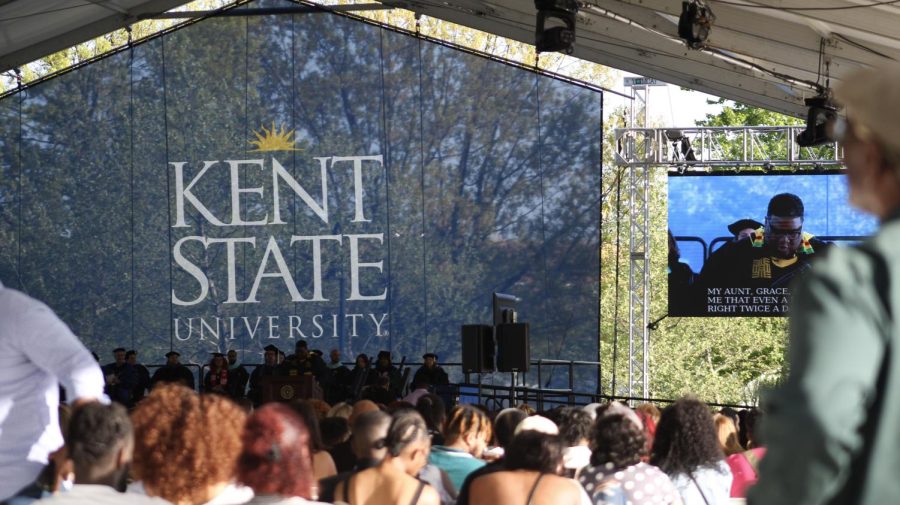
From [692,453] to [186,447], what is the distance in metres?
2.33

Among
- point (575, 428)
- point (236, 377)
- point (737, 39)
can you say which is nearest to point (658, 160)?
point (737, 39)

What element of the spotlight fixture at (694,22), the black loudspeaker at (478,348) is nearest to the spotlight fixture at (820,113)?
the spotlight fixture at (694,22)

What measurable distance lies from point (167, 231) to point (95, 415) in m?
17.4

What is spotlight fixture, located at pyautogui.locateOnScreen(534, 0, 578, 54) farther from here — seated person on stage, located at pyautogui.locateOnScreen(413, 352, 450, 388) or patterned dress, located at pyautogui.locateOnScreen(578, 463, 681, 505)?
seated person on stage, located at pyautogui.locateOnScreen(413, 352, 450, 388)

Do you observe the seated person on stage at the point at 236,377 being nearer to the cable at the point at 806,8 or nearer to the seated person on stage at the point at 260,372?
the seated person on stage at the point at 260,372

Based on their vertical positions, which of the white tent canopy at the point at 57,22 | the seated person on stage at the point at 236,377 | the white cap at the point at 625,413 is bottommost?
the seated person on stage at the point at 236,377

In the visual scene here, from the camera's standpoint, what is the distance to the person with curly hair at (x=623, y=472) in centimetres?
425

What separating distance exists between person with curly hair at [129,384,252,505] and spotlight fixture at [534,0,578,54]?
782cm

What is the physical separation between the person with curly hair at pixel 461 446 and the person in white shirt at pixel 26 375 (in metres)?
2.14

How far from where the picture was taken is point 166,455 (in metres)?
2.71

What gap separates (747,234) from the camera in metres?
18.0

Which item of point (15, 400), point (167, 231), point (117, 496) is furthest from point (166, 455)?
point (167, 231)

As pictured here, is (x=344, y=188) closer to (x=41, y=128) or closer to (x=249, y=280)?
(x=249, y=280)

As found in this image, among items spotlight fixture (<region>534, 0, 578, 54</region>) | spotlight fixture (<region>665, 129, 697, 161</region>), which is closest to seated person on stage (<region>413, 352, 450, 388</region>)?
spotlight fixture (<region>665, 129, 697, 161</region>)
